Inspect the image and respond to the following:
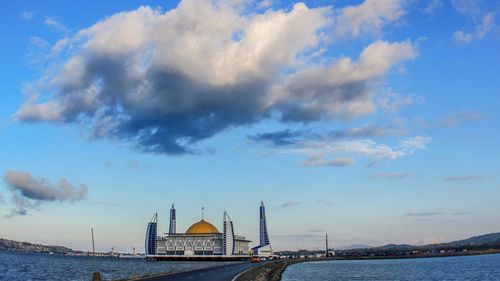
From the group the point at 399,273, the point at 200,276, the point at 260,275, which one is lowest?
the point at 399,273

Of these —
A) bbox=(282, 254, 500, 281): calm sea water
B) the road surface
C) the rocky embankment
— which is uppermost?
the road surface

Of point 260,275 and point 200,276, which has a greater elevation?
point 200,276

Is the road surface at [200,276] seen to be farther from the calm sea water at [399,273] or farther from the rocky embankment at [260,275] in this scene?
the calm sea water at [399,273]

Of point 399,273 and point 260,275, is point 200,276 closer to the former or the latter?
point 260,275

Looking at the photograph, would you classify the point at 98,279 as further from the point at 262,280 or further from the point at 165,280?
the point at 262,280

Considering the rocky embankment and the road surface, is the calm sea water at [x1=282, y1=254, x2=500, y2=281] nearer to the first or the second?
the rocky embankment

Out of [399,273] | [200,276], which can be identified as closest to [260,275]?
Result: [200,276]

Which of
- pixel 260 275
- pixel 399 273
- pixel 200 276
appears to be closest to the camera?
pixel 200 276

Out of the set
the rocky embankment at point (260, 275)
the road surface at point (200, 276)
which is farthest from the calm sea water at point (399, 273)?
the road surface at point (200, 276)

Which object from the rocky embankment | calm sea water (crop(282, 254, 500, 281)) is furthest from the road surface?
calm sea water (crop(282, 254, 500, 281))

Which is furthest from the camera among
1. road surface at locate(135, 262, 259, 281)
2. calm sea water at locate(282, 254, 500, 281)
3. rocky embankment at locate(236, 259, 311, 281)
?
calm sea water at locate(282, 254, 500, 281)

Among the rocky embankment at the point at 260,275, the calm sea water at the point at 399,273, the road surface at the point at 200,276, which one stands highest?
the road surface at the point at 200,276

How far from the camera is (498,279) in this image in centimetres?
7862

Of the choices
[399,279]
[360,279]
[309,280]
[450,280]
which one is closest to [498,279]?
[450,280]
